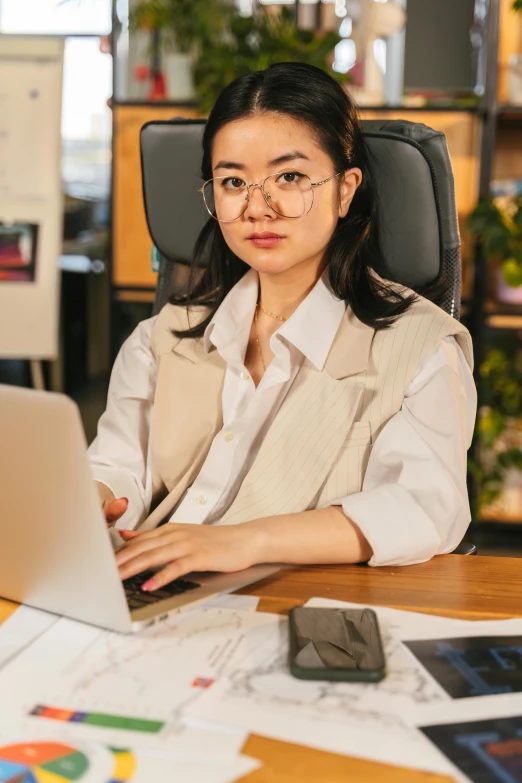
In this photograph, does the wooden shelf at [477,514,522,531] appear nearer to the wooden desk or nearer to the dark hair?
the dark hair

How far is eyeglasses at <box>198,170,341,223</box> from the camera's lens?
1.26 meters

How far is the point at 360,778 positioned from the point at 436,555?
1.75 feet

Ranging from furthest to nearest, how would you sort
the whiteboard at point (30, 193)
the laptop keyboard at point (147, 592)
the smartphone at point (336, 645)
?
the whiteboard at point (30, 193) < the laptop keyboard at point (147, 592) < the smartphone at point (336, 645)

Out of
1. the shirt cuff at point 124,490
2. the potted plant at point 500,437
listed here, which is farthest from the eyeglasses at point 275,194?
the potted plant at point 500,437

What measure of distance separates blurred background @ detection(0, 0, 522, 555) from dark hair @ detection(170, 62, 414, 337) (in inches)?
52.5

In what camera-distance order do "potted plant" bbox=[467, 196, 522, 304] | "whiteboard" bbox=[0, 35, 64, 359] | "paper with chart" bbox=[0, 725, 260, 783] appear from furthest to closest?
"whiteboard" bbox=[0, 35, 64, 359] < "potted plant" bbox=[467, 196, 522, 304] < "paper with chart" bbox=[0, 725, 260, 783]

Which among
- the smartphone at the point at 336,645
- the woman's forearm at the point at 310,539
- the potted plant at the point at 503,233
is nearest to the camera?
the smartphone at the point at 336,645

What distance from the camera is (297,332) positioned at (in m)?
1.30

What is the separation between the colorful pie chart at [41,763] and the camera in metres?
0.62

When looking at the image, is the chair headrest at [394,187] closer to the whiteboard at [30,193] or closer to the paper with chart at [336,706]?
the paper with chart at [336,706]

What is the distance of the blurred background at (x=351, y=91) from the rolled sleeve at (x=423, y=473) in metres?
1.51

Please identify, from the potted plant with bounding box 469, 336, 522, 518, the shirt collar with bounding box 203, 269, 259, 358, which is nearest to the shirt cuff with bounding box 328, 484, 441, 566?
the shirt collar with bounding box 203, 269, 259, 358

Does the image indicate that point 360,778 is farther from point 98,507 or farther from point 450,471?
point 450,471

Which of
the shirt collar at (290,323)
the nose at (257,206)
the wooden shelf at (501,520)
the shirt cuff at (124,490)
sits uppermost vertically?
the nose at (257,206)
